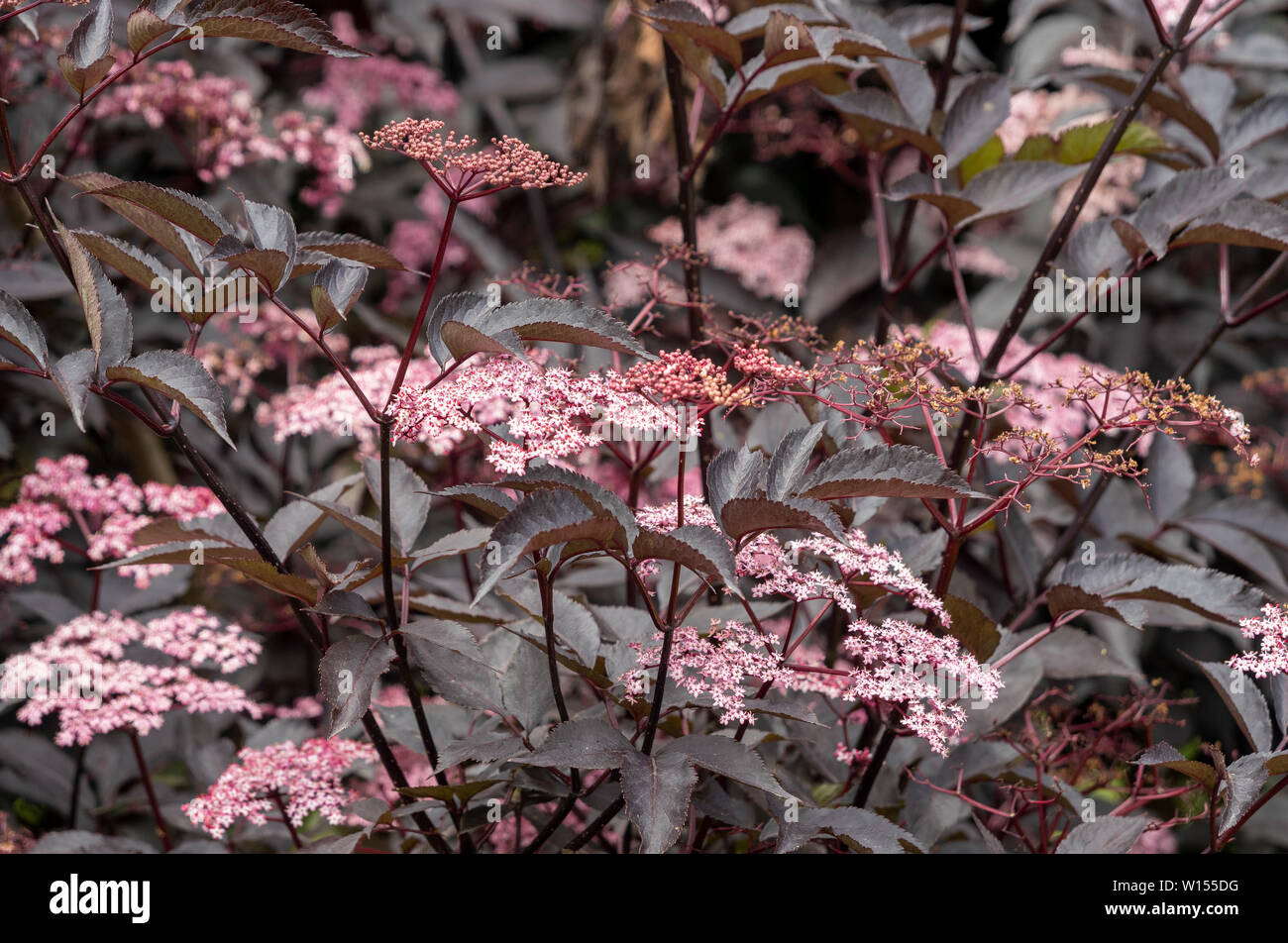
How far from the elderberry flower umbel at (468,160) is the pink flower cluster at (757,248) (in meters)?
1.54

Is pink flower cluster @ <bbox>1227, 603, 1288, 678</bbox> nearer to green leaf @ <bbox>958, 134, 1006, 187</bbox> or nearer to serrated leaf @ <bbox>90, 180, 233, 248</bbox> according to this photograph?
green leaf @ <bbox>958, 134, 1006, 187</bbox>

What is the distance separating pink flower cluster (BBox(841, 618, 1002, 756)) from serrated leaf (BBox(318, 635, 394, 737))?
38 cm

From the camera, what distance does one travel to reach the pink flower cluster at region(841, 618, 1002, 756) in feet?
2.74

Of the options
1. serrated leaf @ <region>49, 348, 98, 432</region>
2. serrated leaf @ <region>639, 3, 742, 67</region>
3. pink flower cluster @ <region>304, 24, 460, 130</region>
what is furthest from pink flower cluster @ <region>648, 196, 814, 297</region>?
→ serrated leaf @ <region>49, 348, 98, 432</region>

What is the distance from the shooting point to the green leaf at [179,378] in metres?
0.80

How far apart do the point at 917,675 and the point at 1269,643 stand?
29cm

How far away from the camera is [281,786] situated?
1058mm

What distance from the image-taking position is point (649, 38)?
88.4 inches

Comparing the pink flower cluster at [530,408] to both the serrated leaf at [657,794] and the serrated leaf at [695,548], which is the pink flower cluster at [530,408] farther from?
the serrated leaf at [657,794]

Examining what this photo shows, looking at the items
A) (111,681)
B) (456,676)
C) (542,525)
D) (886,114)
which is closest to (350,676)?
(456,676)

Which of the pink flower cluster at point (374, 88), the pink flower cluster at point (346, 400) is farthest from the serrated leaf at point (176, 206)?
the pink flower cluster at point (374, 88)

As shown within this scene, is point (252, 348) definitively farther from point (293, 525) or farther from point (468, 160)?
point (468, 160)

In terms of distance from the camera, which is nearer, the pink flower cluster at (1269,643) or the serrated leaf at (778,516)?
the serrated leaf at (778,516)
